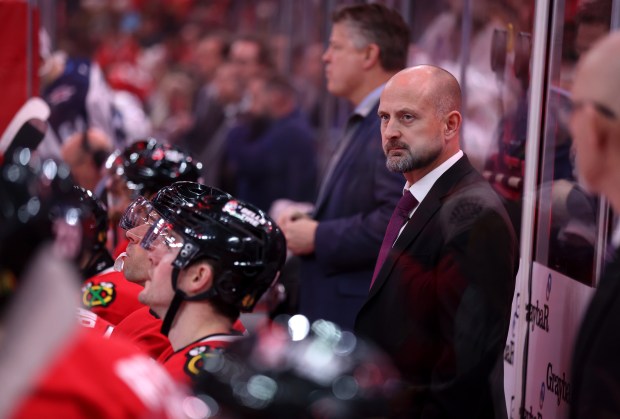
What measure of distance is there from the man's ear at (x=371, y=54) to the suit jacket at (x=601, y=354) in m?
2.62

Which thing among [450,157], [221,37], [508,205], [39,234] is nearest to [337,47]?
[508,205]

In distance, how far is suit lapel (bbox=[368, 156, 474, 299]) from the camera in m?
3.16

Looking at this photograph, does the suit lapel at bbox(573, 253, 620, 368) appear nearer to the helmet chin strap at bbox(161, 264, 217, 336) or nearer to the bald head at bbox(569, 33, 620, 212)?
the bald head at bbox(569, 33, 620, 212)

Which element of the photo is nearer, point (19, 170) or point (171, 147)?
point (19, 170)

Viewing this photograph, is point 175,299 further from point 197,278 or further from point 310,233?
point 310,233

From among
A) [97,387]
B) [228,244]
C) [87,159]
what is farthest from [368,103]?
[97,387]

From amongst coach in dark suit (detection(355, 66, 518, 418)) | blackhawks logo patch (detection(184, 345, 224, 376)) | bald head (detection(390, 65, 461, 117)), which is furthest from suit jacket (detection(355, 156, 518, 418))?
blackhawks logo patch (detection(184, 345, 224, 376))

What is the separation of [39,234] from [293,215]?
3.09m

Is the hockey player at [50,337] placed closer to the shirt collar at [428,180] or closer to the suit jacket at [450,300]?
the suit jacket at [450,300]

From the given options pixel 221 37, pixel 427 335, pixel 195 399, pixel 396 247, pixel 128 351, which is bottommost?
pixel 221 37

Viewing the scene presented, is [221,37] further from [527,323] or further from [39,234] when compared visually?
[39,234]

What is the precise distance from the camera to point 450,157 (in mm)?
3332

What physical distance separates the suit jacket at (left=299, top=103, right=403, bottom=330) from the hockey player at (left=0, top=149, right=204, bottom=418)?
8.24 feet

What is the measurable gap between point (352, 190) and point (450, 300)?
1.59 m
